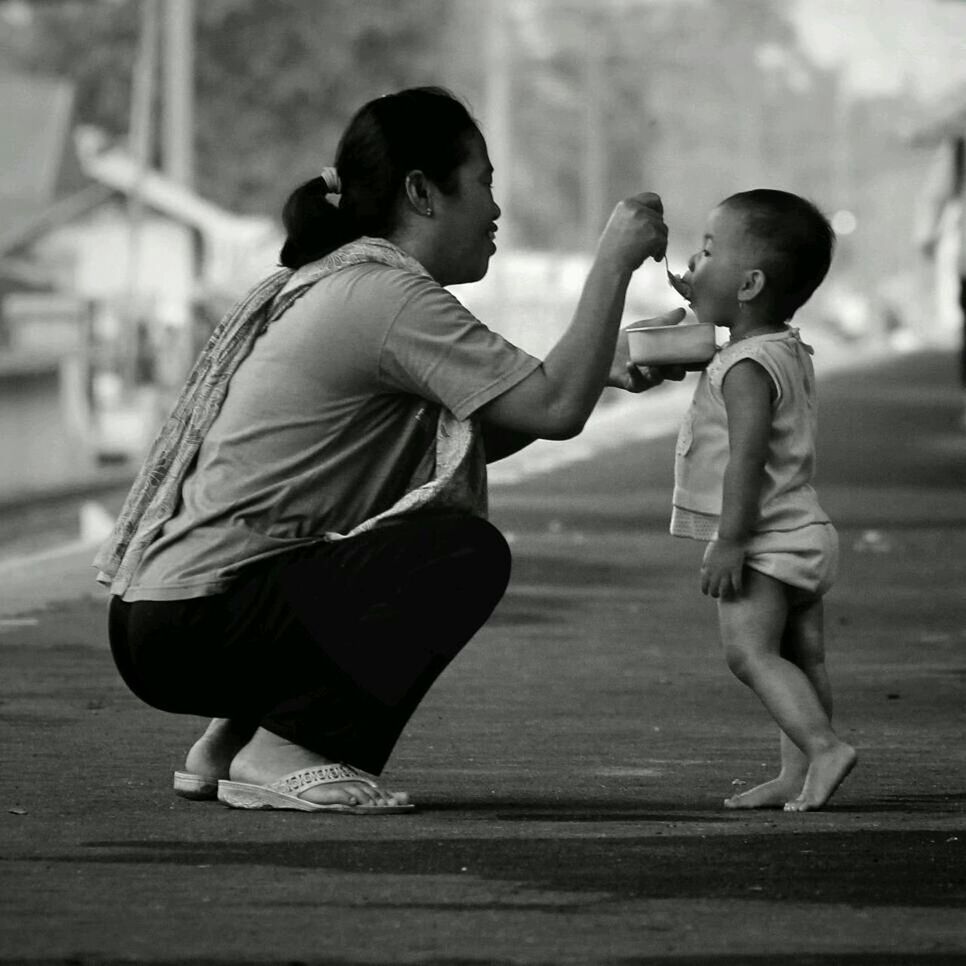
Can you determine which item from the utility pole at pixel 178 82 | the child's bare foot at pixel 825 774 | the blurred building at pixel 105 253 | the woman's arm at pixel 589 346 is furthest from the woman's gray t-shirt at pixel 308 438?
the utility pole at pixel 178 82

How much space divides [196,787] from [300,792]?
281mm

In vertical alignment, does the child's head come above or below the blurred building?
above

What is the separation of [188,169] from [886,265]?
116902mm

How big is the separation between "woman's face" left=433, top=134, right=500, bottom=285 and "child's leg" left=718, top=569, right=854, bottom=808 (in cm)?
86

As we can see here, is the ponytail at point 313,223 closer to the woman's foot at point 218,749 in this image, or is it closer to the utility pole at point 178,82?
the woman's foot at point 218,749

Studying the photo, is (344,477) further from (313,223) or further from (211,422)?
(313,223)

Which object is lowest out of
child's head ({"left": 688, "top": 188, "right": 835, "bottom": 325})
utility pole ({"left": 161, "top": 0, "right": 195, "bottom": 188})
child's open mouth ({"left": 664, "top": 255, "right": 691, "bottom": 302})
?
utility pole ({"left": 161, "top": 0, "right": 195, "bottom": 188})

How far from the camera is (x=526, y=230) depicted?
99.9m

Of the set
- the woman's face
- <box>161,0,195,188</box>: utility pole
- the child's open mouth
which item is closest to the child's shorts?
the child's open mouth

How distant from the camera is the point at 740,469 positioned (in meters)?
6.16

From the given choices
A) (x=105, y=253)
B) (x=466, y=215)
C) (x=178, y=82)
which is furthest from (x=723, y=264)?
(x=105, y=253)

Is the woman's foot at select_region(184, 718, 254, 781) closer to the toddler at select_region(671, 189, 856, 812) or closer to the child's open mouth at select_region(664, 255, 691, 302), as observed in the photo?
the toddler at select_region(671, 189, 856, 812)

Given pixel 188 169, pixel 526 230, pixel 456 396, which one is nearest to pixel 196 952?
pixel 456 396

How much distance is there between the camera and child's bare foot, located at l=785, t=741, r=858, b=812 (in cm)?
615
